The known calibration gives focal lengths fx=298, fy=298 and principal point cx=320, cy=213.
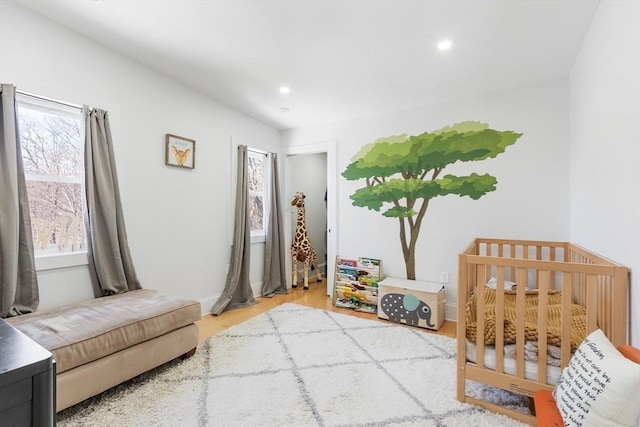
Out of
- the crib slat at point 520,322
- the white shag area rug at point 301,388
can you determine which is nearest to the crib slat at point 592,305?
the crib slat at point 520,322

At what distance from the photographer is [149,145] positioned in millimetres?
2551

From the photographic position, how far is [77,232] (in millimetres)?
2160

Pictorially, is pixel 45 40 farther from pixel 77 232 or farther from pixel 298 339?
pixel 298 339

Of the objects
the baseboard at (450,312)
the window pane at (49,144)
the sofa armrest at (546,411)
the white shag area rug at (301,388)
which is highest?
the window pane at (49,144)

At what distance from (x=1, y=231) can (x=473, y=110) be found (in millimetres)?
3755

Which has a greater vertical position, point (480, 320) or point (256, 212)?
point (256, 212)

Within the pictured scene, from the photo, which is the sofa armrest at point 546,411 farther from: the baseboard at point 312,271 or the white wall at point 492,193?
the baseboard at point 312,271

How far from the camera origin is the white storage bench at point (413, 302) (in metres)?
2.75

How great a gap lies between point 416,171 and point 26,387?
3.19 meters

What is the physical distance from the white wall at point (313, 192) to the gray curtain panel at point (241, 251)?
1.05m

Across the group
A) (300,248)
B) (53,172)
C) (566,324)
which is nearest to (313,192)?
(300,248)

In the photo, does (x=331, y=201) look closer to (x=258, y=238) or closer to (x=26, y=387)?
(x=258, y=238)

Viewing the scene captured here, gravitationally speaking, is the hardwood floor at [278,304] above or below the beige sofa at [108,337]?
below

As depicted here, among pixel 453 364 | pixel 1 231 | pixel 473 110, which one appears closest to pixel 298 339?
pixel 453 364
